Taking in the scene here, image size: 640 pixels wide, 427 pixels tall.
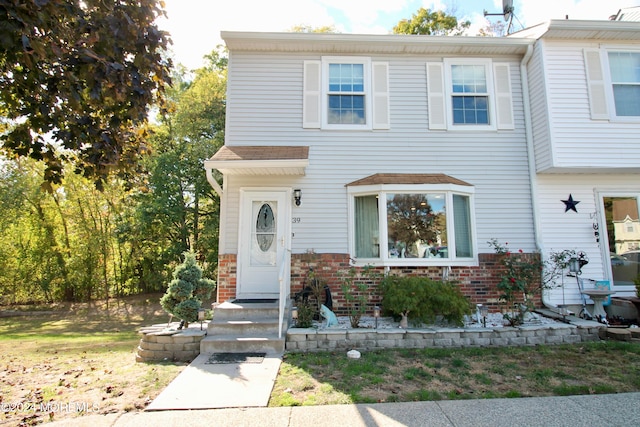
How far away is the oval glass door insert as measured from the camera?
6852 mm

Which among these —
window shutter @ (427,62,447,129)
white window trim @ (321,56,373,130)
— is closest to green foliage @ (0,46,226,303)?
white window trim @ (321,56,373,130)

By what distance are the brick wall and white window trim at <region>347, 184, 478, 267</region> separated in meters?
0.14

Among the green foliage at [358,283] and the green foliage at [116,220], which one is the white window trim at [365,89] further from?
the green foliage at [116,220]

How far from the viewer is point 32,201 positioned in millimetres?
13469

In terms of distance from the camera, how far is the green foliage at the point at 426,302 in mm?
5691

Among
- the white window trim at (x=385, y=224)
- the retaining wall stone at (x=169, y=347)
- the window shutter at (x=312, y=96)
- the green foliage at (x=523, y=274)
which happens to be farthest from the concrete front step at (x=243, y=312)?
the green foliage at (x=523, y=274)

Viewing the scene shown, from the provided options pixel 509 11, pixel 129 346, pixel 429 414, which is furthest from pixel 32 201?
pixel 509 11

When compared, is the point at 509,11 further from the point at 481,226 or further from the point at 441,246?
the point at 441,246

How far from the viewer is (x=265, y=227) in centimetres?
690

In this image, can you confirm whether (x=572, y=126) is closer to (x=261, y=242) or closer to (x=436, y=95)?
(x=436, y=95)

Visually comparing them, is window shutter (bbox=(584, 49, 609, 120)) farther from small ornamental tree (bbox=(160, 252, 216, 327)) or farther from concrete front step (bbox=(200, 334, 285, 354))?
small ornamental tree (bbox=(160, 252, 216, 327))

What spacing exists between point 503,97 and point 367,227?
13.8 feet

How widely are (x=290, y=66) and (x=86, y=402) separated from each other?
674 centimetres

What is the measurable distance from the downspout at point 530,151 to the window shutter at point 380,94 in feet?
9.92
